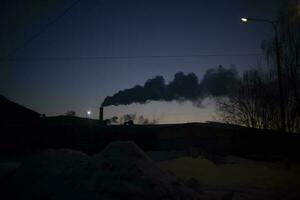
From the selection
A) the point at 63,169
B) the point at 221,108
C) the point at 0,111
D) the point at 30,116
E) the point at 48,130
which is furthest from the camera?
the point at 221,108

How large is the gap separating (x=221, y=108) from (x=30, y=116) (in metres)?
23.5

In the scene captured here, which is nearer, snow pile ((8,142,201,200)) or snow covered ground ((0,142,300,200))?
Answer: snow pile ((8,142,201,200))

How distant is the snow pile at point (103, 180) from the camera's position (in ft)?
31.8

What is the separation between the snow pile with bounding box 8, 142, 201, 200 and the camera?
968cm

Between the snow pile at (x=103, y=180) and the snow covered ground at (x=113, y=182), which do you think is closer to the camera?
the snow pile at (x=103, y=180)

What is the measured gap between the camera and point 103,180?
1020 centimetres

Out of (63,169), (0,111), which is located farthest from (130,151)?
(0,111)

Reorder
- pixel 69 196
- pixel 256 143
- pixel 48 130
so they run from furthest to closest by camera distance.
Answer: pixel 256 143 → pixel 48 130 → pixel 69 196

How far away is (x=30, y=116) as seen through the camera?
42.9 m

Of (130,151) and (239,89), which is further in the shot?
(239,89)

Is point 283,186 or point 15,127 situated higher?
point 15,127

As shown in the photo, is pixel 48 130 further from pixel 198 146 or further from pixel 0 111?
pixel 198 146

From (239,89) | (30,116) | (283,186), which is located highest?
(239,89)

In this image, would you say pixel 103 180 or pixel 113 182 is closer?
pixel 113 182
